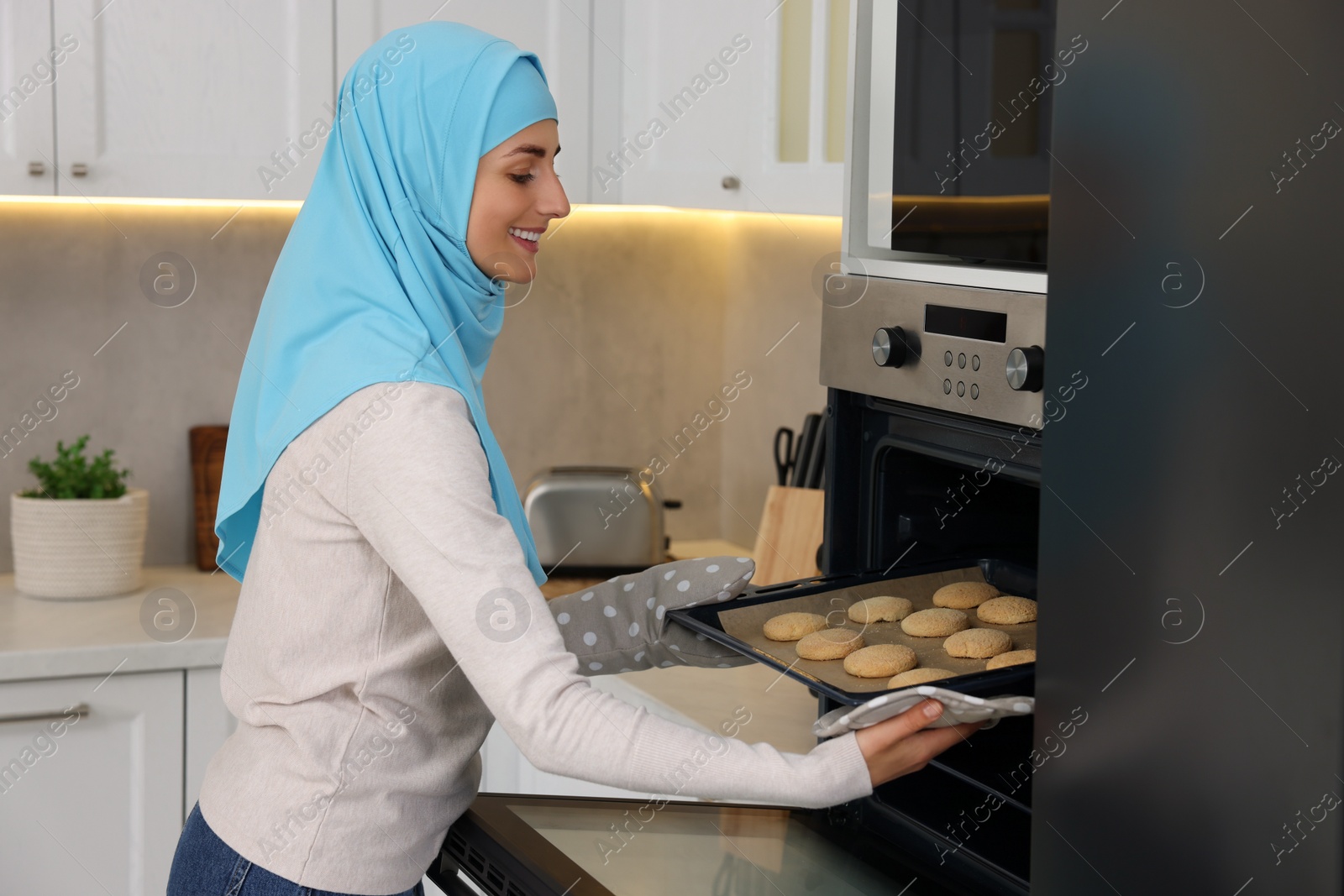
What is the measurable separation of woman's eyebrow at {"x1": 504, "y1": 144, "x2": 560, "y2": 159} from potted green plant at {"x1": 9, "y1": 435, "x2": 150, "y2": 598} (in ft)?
4.73

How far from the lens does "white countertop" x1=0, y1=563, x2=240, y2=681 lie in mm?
1927

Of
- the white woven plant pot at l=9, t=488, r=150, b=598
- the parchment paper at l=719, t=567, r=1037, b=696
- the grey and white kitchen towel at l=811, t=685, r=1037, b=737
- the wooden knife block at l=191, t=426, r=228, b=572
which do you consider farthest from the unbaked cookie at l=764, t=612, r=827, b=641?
the wooden knife block at l=191, t=426, r=228, b=572

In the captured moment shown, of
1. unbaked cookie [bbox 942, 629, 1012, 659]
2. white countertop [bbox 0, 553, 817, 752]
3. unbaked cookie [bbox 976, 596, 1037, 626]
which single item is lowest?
white countertop [bbox 0, 553, 817, 752]

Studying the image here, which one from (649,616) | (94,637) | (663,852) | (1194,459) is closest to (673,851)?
(663,852)

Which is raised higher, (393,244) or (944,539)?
(393,244)

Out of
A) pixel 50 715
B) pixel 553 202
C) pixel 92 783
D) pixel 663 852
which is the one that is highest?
pixel 553 202

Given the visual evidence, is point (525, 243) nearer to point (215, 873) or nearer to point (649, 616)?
point (649, 616)

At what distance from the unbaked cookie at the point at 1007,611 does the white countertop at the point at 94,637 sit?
4.34 ft

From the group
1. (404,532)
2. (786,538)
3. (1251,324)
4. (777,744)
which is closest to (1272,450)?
(1251,324)

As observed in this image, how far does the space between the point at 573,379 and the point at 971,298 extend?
5.82ft

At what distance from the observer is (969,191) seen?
3.41 feet

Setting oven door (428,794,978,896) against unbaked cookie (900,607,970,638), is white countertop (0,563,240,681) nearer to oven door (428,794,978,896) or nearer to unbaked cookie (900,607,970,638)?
oven door (428,794,978,896)

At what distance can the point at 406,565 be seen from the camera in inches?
33.5

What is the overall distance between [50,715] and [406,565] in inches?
54.1
